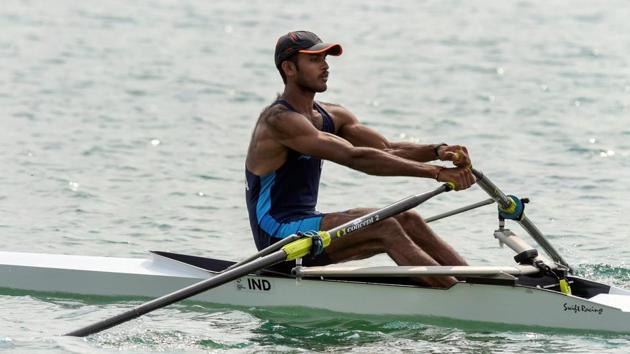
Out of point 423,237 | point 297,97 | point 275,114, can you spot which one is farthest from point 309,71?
point 423,237

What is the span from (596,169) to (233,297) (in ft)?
25.3

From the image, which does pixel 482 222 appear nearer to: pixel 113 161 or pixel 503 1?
pixel 113 161

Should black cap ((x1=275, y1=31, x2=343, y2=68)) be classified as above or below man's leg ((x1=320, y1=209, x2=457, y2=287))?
above

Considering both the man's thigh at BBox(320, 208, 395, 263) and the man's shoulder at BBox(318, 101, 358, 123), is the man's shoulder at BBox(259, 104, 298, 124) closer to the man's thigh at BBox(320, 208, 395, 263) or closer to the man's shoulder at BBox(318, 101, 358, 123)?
the man's shoulder at BBox(318, 101, 358, 123)

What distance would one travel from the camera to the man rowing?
10242mm

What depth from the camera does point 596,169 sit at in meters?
17.3

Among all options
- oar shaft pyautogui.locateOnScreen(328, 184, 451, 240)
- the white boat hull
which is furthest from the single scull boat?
oar shaft pyautogui.locateOnScreen(328, 184, 451, 240)

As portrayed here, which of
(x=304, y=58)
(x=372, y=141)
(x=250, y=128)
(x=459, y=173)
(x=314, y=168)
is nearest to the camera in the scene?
(x=459, y=173)

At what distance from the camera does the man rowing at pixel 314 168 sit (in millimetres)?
10242

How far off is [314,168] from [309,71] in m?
0.77

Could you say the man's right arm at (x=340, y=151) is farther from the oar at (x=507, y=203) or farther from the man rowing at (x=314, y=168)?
the oar at (x=507, y=203)

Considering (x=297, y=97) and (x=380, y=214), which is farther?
(x=297, y=97)

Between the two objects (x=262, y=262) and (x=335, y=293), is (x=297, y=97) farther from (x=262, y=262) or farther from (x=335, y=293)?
(x=335, y=293)

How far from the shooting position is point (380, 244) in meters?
10.3
